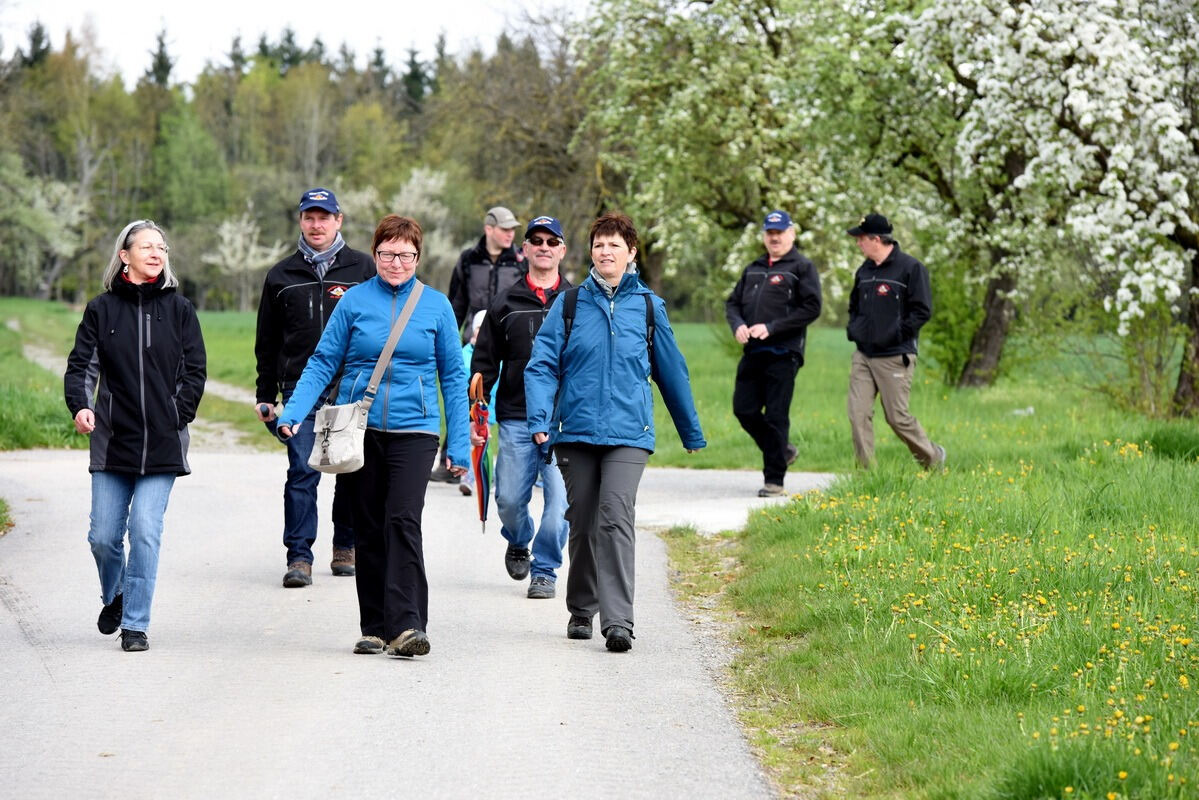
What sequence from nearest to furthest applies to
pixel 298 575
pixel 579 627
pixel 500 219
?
pixel 579 627 < pixel 298 575 < pixel 500 219

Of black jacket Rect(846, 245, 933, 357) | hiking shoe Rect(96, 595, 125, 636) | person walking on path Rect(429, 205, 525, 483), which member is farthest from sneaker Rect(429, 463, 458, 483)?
hiking shoe Rect(96, 595, 125, 636)

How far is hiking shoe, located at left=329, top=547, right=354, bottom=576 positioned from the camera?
30.2 ft

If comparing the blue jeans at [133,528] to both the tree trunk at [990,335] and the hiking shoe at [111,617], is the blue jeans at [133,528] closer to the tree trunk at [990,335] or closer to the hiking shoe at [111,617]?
the hiking shoe at [111,617]

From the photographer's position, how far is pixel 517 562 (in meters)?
9.06

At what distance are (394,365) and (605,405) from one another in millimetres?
966

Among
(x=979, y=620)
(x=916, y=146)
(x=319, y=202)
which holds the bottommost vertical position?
(x=979, y=620)

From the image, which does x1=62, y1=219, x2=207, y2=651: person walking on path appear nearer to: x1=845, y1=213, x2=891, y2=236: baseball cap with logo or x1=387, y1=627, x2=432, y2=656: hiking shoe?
x1=387, y1=627, x2=432, y2=656: hiking shoe

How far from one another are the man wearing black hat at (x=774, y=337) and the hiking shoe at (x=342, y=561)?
4.00 metres

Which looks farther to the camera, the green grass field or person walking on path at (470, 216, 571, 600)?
person walking on path at (470, 216, 571, 600)

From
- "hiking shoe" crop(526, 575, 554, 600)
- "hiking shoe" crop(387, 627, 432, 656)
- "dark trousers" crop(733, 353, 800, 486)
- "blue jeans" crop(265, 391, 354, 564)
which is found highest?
"dark trousers" crop(733, 353, 800, 486)

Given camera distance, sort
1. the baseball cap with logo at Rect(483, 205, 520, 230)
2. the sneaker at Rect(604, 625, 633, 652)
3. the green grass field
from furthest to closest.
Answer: the baseball cap with logo at Rect(483, 205, 520, 230), the sneaker at Rect(604, 625, 633, 652), the green grass field

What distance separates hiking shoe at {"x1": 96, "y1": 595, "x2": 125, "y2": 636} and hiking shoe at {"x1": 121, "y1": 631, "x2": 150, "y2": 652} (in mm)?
166

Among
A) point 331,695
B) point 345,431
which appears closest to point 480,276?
point 345,431

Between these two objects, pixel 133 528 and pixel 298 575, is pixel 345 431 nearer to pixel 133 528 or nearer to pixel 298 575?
pixel 133 528
